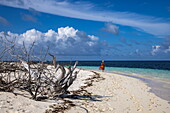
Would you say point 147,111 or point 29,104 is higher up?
point 29,104

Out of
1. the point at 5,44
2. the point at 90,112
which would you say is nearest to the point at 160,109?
the point at 90,112

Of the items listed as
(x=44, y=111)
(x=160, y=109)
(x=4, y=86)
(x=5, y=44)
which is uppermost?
(x=5, y=44)

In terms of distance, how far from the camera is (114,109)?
217 inches

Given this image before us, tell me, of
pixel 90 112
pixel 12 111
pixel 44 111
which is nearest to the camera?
pixel 12 111

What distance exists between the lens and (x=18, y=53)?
5812mm

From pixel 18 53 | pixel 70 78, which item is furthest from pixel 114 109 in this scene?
pixel 18 53

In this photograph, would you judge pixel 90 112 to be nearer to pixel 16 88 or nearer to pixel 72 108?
pixel 72 108

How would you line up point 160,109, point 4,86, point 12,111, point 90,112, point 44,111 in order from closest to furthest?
point 12,111 → point 44,111 → point 90,112 → point 4,86 → point 160,109

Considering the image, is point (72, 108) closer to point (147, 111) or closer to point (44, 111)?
point (44, 111)

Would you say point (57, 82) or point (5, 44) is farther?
point (57, 82)

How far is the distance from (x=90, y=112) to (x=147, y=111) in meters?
2.50

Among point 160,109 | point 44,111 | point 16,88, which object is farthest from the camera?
point 160,109

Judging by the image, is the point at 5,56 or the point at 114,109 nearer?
the point at 114,109

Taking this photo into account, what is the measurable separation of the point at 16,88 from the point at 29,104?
1.55 m
